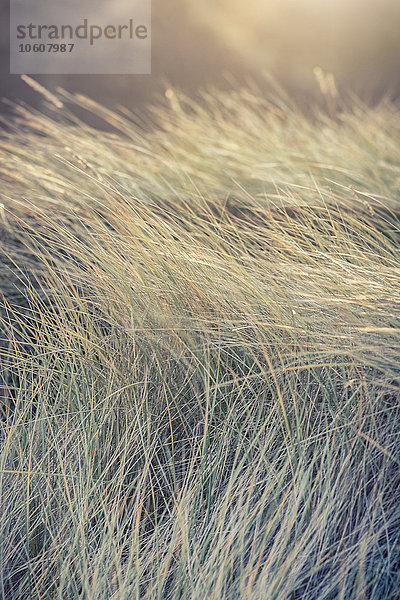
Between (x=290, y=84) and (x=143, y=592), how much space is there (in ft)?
13.7

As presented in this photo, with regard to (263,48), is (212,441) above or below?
below

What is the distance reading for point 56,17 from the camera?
3998 millimetres

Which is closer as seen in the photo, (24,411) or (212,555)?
(212,555)

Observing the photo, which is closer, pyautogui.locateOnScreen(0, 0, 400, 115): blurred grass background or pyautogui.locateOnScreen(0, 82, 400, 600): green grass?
pyautogui.locateOnScreen(0, 82, 400, 600): green grass

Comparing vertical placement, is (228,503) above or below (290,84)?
below

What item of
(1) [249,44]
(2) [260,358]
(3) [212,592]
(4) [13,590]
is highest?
(1) [249,44]

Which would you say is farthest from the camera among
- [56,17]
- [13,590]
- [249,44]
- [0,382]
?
[249,44]

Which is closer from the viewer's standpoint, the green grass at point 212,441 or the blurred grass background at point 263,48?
the green grass at point 212,441

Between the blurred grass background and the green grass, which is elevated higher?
the blurred grass background

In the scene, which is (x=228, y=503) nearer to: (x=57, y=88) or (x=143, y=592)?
(x=143, y=592)

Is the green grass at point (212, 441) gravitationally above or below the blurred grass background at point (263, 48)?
below

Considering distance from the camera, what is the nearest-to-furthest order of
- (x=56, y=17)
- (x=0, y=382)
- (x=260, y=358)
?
(x=260, y=358), (x=0, y=382), (x=56, y=17)

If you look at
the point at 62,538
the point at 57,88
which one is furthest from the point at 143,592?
the point at 57,88

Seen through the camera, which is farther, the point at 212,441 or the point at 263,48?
the point at 263,48
